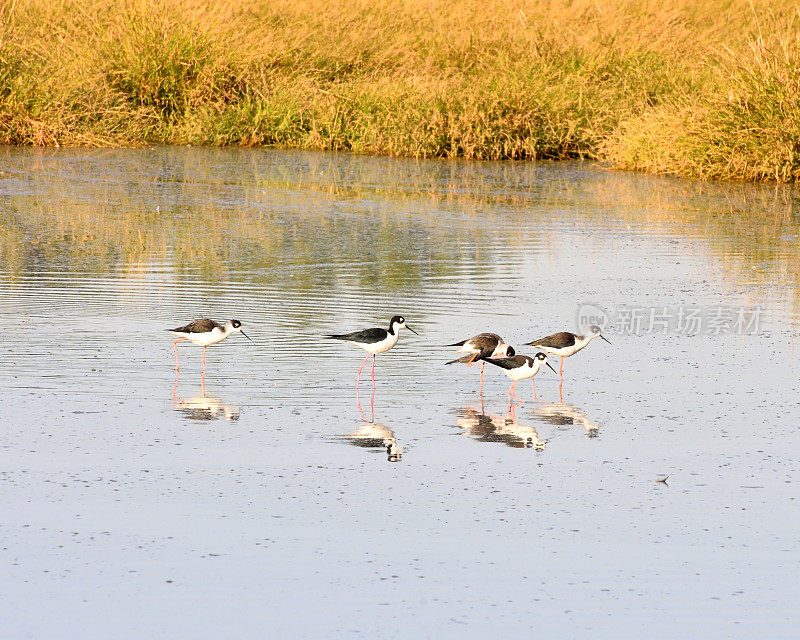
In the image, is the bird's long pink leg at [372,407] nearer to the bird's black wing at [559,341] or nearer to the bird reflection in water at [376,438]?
the bird reflection in water at [376,438]

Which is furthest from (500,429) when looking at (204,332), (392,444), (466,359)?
(204,332)

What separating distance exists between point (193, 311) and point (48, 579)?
604 cm

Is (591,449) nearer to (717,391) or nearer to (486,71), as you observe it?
(717,391)

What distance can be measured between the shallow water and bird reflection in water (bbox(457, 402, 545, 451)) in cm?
2

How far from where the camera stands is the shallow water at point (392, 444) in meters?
5.33

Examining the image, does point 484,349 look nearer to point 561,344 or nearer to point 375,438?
point 561,344

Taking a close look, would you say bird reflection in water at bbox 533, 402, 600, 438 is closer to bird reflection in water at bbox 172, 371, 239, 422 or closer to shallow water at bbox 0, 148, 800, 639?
shallow water at bbox 0, 148, 800, 639

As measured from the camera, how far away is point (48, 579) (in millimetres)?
5426

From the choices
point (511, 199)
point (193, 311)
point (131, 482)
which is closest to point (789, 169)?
point (511, 199)

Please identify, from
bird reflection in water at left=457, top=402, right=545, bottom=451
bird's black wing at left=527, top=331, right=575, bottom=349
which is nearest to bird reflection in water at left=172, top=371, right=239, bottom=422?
bird reflection in water at left=457, top=402, right=545, bottom=451

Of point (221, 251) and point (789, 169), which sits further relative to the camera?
point (789, 169)

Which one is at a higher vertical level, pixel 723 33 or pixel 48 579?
pixel 723 33

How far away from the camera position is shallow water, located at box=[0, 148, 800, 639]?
210 inches

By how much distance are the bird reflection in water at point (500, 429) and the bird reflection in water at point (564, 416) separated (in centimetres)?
16
